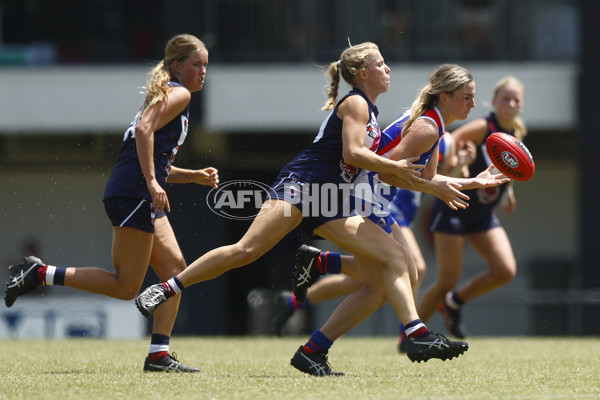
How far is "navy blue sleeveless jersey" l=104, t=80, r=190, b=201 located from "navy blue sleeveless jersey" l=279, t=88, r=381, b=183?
0.77 metres

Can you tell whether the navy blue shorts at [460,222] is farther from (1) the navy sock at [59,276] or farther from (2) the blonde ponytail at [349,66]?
(1) the navy sock at [59,276]

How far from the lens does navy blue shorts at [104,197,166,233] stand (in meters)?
6.08

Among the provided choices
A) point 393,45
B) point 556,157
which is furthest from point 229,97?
point 556,157

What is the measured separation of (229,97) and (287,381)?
8.34 m

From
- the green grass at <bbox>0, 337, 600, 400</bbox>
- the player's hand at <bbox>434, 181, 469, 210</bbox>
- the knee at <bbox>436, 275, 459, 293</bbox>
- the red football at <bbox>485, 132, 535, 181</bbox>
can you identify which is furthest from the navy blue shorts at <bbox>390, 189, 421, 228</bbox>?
the player's hand at <bbox>434, 181, 469, 210</bbox>

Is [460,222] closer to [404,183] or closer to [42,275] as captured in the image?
[404,183]

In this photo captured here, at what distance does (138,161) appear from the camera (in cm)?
615

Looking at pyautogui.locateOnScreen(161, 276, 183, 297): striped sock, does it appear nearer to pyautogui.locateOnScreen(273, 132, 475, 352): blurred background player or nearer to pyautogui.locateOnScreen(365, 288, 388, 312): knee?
pyautogui.locateOnScreen(365, 288, 388, 312): knee

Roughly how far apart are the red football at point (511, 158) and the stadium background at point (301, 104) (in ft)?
20.1

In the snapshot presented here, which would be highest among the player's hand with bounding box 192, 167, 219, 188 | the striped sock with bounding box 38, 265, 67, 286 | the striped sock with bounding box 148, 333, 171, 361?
the player's hand with bounding box 192, 167, 219, 188

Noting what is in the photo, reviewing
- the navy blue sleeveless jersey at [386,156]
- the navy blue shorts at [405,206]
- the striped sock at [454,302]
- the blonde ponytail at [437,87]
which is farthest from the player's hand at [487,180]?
the striped sock at [454,302]

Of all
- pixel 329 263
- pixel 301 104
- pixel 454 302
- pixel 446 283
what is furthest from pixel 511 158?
pixel 301 104

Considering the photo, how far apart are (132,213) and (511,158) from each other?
2232mm

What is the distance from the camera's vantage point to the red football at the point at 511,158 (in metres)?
5.96
